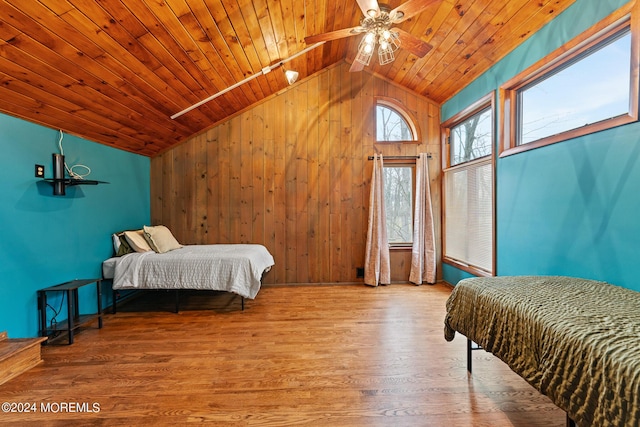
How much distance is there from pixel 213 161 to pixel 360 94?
2524 mm

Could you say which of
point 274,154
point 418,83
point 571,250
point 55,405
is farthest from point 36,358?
point 418,83

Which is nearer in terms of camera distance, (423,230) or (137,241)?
(137,241)

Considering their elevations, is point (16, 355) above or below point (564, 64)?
below

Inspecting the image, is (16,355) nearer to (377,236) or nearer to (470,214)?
(377,236)

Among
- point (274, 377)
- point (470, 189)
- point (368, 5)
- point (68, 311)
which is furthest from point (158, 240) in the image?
point (470, 189)

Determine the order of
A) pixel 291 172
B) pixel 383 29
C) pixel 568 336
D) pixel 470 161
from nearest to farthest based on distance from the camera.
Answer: pixel 568 336, pixel 383 29, pixel 470 161, pixel 291 172

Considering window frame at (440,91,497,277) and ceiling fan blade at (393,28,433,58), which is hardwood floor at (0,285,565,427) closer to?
window frame at (440,91,497,277)

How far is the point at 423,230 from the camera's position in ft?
13.9

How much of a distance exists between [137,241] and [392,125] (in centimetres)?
398

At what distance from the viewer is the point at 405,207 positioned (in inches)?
175

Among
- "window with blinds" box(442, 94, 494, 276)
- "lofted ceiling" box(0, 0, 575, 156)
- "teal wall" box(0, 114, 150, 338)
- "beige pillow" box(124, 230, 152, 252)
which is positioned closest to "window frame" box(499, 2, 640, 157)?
"window with blinds" box(442, 94, 494, 276)

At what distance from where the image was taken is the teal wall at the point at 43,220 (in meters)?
2.24

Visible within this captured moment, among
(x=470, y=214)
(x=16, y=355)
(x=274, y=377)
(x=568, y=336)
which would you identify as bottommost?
(x=274, y=377)

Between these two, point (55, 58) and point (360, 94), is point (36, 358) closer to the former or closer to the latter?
point (55, 58)
